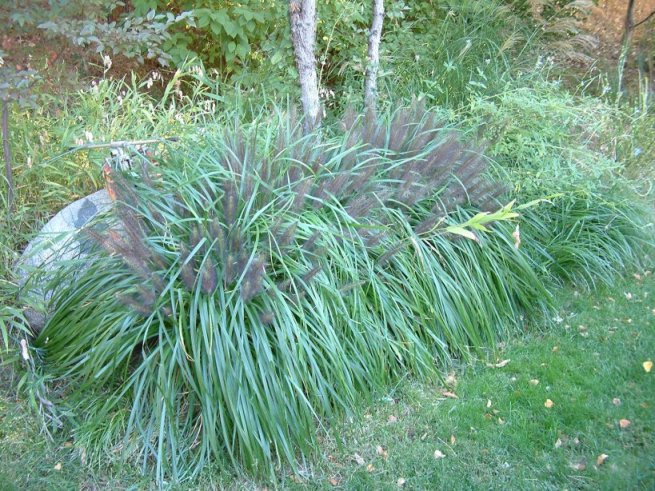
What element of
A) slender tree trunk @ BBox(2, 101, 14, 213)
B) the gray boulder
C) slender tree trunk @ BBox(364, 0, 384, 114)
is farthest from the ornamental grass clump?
slender tree trunk @ BBox(364, 0, 384, 114)

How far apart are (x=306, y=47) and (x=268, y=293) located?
2.42 m

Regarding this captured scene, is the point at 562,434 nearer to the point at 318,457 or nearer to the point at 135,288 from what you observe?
the point at 318,457

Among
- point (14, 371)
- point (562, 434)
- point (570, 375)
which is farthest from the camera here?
point (570, 375)

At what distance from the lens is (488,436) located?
137 inches

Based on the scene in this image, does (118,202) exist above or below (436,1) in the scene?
below

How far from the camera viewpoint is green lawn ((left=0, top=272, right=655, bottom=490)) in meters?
3.19

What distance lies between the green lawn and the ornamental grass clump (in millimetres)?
155

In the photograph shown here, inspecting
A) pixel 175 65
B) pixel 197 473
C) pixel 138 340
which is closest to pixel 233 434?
pixel 197 473

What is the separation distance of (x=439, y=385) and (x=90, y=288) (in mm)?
2277

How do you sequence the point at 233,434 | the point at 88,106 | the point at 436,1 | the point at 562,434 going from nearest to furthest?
the point at 233,434
the point at 562,434
the point at 88,106
the point at 436,1

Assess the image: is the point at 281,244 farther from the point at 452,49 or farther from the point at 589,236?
the point at 452,49

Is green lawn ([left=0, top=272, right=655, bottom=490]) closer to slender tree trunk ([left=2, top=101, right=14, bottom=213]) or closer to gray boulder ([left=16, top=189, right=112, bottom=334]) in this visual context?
gray boulder ([left=16, top=189, right=112, bottom=334])

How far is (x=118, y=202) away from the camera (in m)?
3.63

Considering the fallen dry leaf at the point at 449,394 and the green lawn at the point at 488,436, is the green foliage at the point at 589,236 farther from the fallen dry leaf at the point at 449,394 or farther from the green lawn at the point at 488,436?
the fallen dry leaf at the point at 449,394
